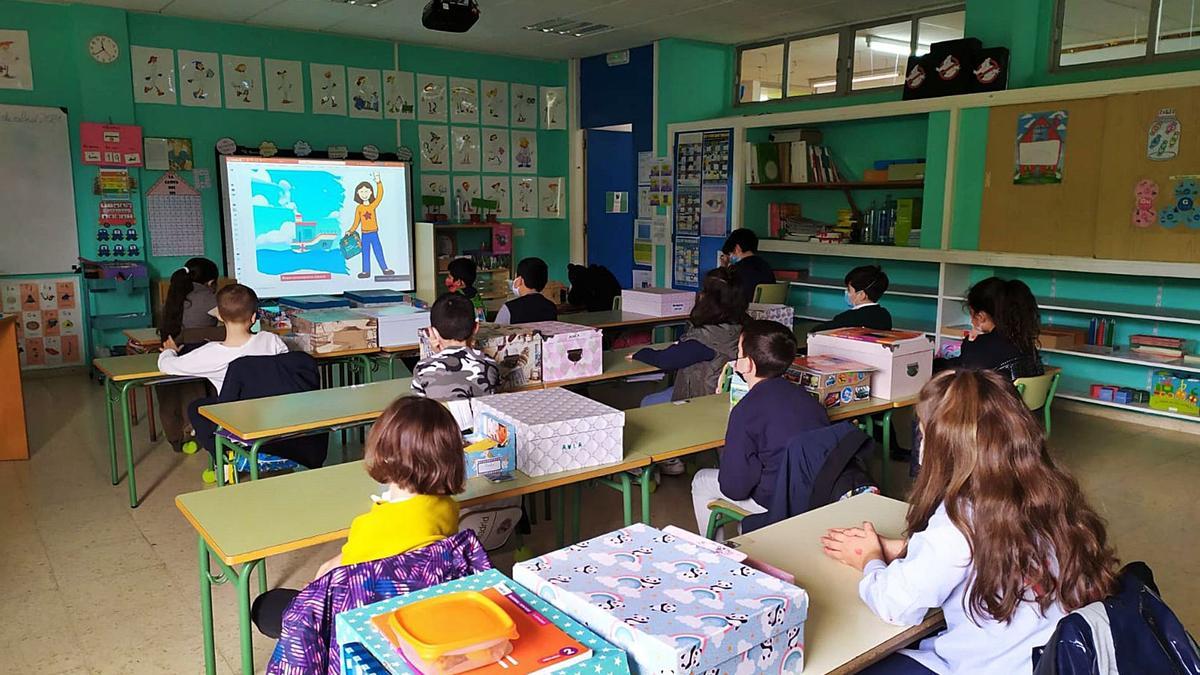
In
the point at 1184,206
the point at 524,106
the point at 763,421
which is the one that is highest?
the point at 524,106

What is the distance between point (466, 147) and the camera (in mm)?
8766

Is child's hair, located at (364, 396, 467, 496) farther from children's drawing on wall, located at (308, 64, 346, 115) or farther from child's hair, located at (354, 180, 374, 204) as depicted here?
children's drawing on wall, located at (308, 64, 346, 115)

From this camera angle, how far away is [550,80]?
30.7 feet

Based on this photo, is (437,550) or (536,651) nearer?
(536,651)

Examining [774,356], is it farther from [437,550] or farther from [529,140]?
[529,140]

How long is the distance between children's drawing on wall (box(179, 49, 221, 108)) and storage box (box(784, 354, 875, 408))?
5.99m

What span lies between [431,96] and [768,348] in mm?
6526

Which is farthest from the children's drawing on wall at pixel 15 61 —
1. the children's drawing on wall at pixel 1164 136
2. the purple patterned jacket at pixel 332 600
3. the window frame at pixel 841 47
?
the children's drawing on wall at pixel 1164 136

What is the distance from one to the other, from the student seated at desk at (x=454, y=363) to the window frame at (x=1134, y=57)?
4.90m

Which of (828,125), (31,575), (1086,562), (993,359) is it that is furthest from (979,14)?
(31,575)

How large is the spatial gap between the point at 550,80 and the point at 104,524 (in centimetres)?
687

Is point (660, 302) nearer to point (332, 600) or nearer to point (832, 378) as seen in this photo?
point (832, 378)

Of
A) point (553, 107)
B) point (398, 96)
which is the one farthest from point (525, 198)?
point (398, 96)

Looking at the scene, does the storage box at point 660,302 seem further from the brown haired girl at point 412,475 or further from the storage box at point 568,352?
the brown haired girl at point 412,475
